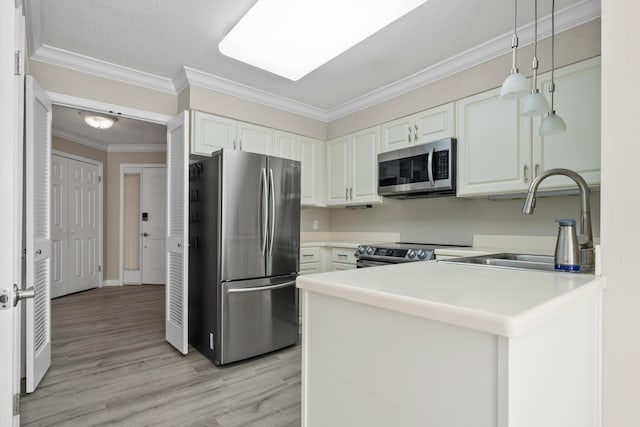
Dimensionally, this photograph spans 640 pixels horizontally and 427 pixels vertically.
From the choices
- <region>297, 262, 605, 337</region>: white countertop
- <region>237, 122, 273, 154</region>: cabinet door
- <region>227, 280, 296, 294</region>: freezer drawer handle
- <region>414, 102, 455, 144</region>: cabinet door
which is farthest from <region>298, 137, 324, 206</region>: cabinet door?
<region>297, 262, 605, 337</region>: white countertop

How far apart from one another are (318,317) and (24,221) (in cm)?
231

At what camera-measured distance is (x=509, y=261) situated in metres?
1.72

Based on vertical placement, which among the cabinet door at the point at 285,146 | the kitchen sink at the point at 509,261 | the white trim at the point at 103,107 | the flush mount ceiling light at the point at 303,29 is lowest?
the kitchen sink at the point at 509,261

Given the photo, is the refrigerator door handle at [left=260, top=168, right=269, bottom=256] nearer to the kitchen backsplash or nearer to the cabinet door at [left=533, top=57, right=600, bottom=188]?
the kitchen backsplash

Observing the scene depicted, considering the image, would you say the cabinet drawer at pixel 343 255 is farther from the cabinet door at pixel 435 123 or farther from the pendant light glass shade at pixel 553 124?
the pendant light glass shade at pixel 553 124

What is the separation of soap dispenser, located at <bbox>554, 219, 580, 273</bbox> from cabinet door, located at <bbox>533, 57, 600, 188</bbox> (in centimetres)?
119

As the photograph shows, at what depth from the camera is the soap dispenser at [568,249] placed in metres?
1.24

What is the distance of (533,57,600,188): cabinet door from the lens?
2.16 meters

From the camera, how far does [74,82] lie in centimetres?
283

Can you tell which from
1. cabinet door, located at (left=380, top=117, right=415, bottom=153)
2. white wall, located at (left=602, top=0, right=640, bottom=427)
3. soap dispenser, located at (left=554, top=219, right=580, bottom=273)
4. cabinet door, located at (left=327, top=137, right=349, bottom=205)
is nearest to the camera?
white wall, located at (left=602, top=0, right=640, bottom=427)

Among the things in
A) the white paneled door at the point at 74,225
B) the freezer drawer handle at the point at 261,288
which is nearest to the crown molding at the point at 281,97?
the freezer drawer handle at the point at 261,288

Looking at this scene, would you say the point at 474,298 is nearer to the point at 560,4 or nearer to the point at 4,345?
the point at 4,345

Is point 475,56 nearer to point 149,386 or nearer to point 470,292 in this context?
point 470,292

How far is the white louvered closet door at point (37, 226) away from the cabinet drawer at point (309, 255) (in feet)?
7.06
